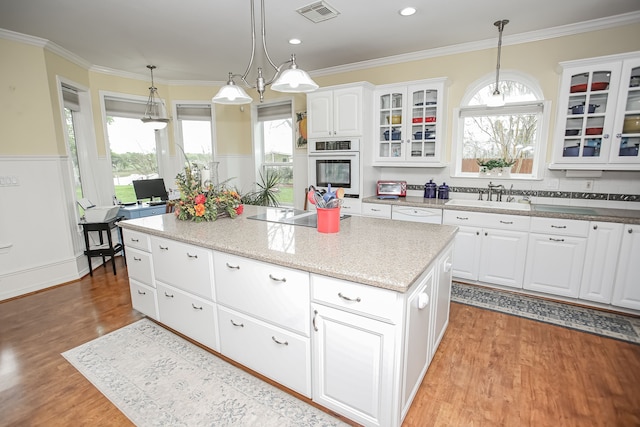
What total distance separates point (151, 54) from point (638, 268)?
531cm

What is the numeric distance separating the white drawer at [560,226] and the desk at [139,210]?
442 cm

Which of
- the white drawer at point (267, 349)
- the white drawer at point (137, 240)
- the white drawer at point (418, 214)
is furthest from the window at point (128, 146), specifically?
the white drawer at point (418, 214)

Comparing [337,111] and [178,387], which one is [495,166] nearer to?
[337,111]

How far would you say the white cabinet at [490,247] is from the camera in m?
2.98

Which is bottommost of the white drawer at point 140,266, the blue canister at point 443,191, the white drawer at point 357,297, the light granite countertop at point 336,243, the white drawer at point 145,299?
the white drawer at point 145,299

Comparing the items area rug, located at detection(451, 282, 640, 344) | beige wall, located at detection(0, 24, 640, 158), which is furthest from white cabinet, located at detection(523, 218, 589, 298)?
beige wall, located at detection(0, 24, 640, 158)

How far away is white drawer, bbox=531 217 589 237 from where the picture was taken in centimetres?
270

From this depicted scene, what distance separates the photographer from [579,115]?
112 inches

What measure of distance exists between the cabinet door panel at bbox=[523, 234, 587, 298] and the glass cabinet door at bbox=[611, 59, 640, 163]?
85cm

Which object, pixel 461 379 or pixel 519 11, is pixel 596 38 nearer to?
pixel 519 11

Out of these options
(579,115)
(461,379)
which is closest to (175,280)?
(461,379)

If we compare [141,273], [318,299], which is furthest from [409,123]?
[141,273]

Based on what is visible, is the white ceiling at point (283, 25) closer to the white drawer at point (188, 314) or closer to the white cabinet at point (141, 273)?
the white cabinet at point (141, 273)

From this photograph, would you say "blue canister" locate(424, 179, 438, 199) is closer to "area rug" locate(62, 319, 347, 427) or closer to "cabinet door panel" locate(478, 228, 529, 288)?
"cabinet door panel" locate(478, 228, 529, 288)
